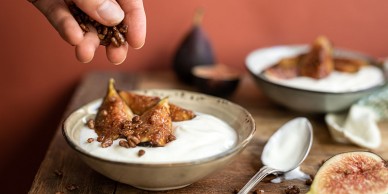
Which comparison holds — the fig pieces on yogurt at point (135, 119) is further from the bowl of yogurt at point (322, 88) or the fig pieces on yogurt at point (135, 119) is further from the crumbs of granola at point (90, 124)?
the bowl of yogurt at point (322, 88)

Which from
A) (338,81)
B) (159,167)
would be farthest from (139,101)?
(338,81)

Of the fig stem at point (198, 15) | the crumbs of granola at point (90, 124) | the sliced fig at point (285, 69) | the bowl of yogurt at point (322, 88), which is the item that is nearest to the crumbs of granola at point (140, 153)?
the crumbs of granola at point (90, 124)

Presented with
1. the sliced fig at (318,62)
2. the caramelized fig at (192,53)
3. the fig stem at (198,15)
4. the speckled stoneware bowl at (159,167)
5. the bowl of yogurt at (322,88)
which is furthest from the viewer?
the fig stem at (198,15)

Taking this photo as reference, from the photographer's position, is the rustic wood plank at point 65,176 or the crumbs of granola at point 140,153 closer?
the crumbs of granola at point 140,153

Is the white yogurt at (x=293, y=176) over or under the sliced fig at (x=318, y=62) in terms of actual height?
under

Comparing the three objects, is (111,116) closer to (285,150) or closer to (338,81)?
(285,150)

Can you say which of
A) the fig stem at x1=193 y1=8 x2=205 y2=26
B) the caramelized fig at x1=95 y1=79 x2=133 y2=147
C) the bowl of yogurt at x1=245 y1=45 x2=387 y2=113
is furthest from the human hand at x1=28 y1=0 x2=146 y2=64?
the fig stem at x1=193 y1=8 x2=205 y2=26

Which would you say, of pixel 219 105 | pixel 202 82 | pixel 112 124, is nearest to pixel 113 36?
pixel 112 124
